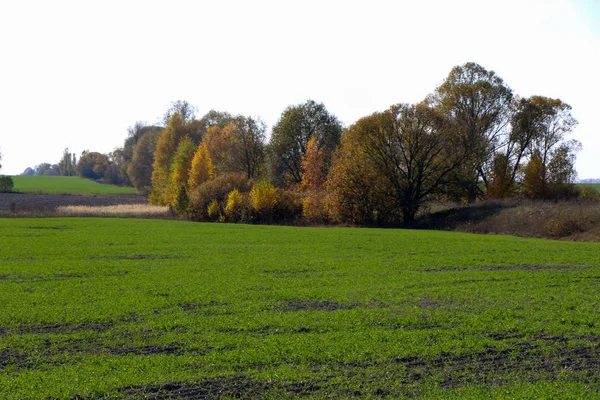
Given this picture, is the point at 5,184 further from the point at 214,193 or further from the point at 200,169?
the point at 214,193

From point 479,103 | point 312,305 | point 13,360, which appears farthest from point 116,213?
point 13,360

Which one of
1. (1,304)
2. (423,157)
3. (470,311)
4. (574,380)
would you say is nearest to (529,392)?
(574,380)

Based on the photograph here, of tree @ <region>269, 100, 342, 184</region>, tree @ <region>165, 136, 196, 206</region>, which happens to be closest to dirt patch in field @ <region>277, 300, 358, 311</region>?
tree @ <region>269, 100, 342, 184</region>

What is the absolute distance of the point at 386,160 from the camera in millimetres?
53219

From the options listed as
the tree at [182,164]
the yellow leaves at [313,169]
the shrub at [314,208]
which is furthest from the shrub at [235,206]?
the tree at [182,164]

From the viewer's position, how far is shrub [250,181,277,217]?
190ft

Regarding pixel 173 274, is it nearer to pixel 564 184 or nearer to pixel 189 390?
pixel 189 390

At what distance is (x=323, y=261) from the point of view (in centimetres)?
2416

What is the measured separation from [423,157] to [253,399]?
45253 mm

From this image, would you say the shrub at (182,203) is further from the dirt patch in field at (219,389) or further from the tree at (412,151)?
the dirt patch in field at (219,389)

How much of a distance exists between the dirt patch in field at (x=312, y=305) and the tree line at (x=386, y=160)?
36.8 m

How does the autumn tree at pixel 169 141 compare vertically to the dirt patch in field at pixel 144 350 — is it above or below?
above

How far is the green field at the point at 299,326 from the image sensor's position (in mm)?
9742

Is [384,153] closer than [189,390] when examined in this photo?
No
